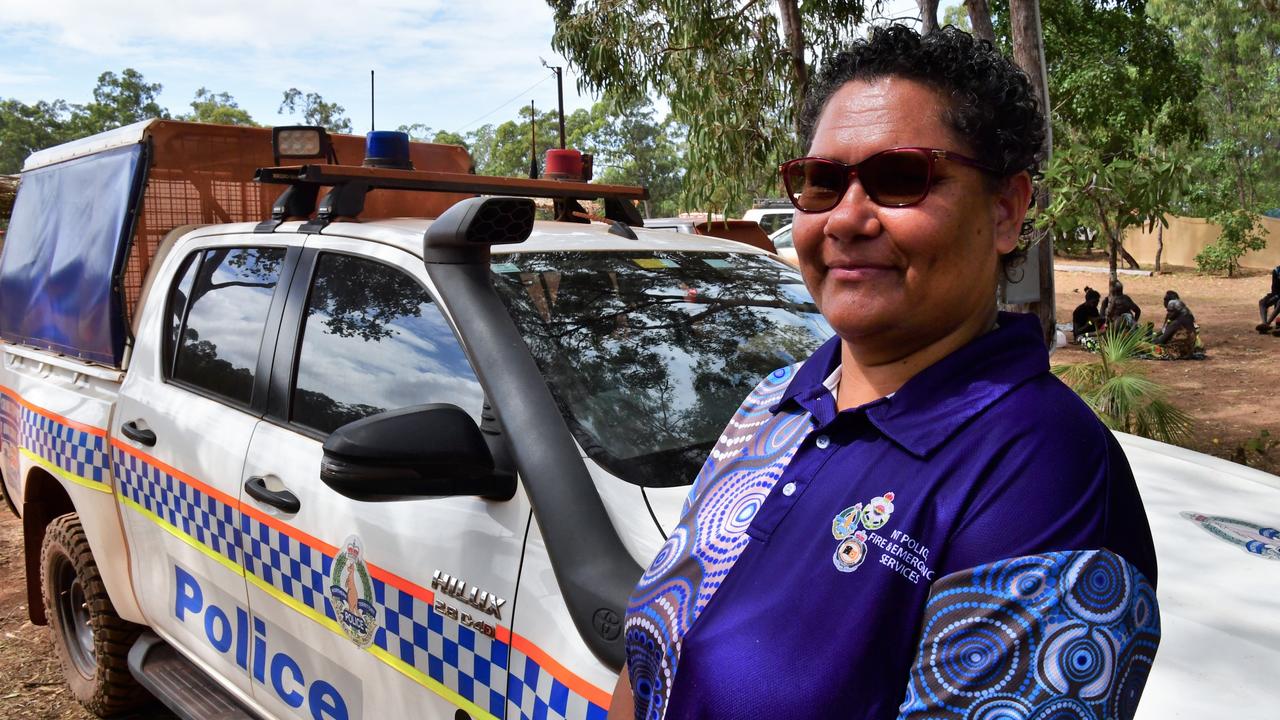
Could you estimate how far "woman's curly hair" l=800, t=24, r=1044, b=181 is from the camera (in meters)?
1.23

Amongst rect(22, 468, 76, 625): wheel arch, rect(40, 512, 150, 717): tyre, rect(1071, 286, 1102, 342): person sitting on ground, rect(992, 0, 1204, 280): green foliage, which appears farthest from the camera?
rect(1071, 286, 1102, 342): person sitting on ground

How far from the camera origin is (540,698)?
185 centimetres

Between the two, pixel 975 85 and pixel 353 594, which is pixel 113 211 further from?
pixel 975 85

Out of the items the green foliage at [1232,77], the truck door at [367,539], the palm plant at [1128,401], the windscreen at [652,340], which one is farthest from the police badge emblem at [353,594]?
the green foliage at [1232,77]

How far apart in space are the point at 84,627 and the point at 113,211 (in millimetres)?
1576

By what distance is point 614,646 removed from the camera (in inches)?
67.5

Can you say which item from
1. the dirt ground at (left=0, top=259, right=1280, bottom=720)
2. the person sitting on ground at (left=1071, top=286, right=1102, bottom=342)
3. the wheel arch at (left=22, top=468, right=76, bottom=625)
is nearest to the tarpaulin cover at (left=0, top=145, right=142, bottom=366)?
the wheel arch at (left=22, top=468, right=76, bottom=625)

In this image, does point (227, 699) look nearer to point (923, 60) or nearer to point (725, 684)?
point (725, 684)

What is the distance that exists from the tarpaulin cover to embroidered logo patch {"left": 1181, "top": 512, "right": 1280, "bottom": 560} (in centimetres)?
332

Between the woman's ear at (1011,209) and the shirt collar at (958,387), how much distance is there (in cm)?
9

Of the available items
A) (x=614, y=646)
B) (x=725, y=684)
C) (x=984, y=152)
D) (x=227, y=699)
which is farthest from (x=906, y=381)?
(x=227, y=699)

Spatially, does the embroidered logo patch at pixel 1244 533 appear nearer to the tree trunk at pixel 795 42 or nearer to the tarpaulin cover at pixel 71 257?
the tarpaulin cover at pixel 71 257

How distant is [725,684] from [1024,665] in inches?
12.7

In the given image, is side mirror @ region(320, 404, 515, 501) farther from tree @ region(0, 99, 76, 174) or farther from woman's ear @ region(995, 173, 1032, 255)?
tree @ region(0, 99, 76, 174)
